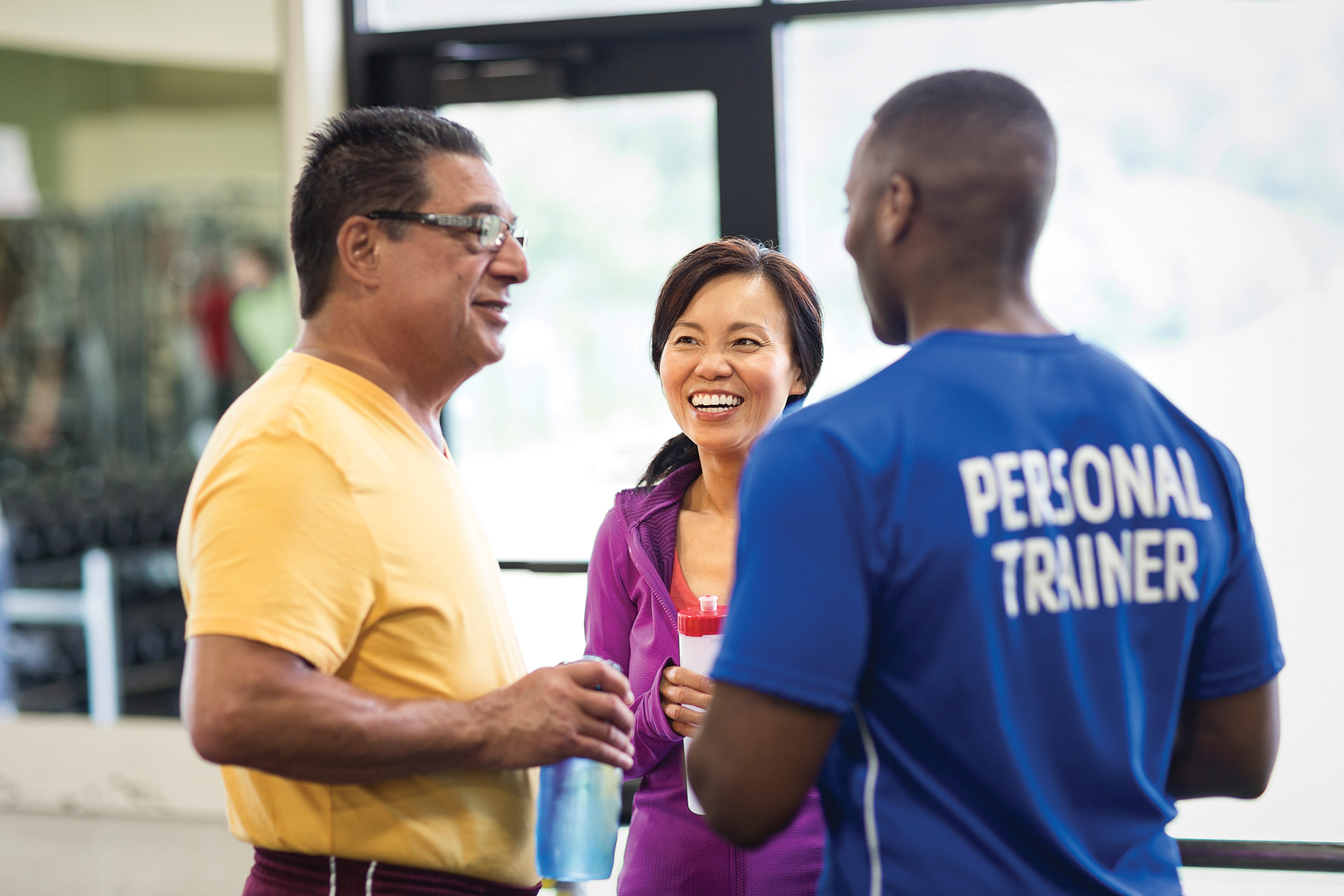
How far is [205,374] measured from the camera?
4098 millimetres

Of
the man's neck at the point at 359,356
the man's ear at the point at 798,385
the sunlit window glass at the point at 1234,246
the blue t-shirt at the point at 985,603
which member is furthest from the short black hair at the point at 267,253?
the blue t-shirt at the point at 985,603

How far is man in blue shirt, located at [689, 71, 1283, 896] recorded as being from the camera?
37.2 inches

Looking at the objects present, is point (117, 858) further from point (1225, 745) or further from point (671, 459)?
point (1225, 745)

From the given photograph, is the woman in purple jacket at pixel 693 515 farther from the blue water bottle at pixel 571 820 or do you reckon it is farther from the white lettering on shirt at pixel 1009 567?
the white lettering on shirt at pixel 1009 567

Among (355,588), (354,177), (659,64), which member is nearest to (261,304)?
(659,64)

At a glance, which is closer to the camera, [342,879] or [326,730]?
[326,730]

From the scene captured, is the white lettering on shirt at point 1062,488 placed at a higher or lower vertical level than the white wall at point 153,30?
lower

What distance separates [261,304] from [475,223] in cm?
270

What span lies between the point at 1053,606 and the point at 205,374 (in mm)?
3706

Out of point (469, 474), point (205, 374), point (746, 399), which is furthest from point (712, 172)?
point (205, 374)

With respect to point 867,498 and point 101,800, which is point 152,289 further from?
point 867,498

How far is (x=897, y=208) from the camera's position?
1035mm

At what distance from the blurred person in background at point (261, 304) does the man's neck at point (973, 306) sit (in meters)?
3.08

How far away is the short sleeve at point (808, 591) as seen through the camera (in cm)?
94
